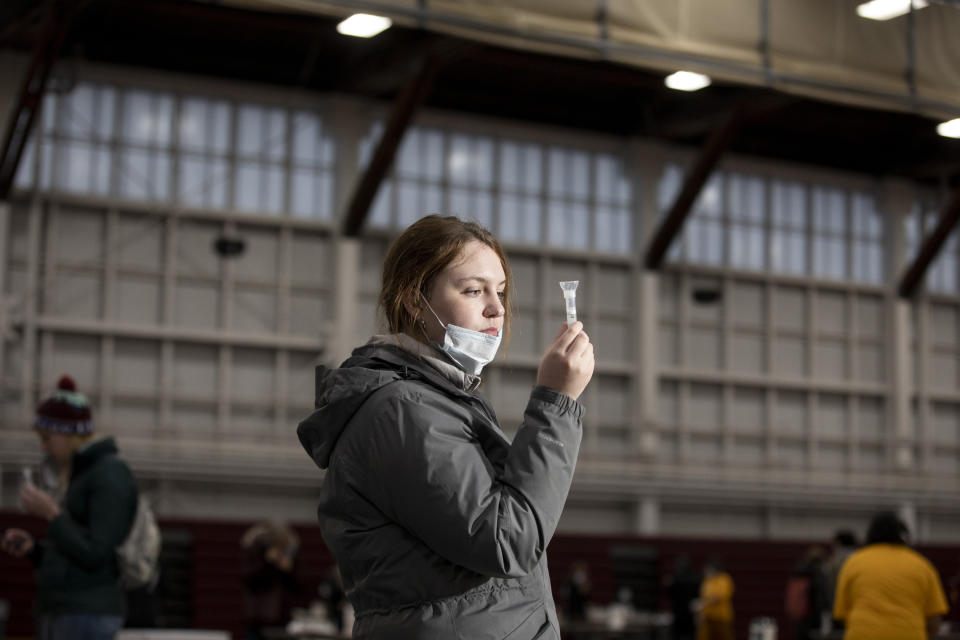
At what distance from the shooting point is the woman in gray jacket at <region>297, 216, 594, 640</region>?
196cm

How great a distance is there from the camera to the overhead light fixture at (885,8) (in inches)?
680

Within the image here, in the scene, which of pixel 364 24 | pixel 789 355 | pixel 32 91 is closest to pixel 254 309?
pixel 32 91

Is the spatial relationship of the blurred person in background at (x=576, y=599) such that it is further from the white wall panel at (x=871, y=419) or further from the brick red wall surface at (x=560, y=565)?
the white wall panel at (x=871, y=419)

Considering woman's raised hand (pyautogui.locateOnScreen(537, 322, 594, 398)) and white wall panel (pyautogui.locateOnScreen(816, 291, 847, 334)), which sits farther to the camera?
white wall panel (pyautogui.locateOnScreen(816, 291, 847, 334))

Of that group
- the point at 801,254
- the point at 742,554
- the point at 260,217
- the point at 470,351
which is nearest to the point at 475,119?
the point at 260,217

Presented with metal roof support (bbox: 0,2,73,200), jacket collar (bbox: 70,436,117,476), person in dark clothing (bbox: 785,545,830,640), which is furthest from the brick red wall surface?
jacket collar (bbox: 70,436,117,476)

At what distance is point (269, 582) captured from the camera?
1021 centimetres

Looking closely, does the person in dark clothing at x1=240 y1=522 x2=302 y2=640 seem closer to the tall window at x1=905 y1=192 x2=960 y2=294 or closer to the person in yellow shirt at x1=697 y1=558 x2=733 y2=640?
the person in yellow shirt at x1=697 y1=558 x2=733 y2=640

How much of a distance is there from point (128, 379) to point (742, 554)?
11578 millimetres

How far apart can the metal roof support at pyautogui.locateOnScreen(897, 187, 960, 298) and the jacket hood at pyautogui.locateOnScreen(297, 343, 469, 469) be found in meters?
23.8

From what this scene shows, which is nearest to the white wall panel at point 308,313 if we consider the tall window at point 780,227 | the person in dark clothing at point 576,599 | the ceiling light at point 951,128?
the person in dark clothing at point 576,599

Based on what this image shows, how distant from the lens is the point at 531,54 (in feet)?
66.5

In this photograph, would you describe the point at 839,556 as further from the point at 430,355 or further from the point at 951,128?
the point at 430,355

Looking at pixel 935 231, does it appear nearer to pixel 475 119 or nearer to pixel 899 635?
pixel 475 119
